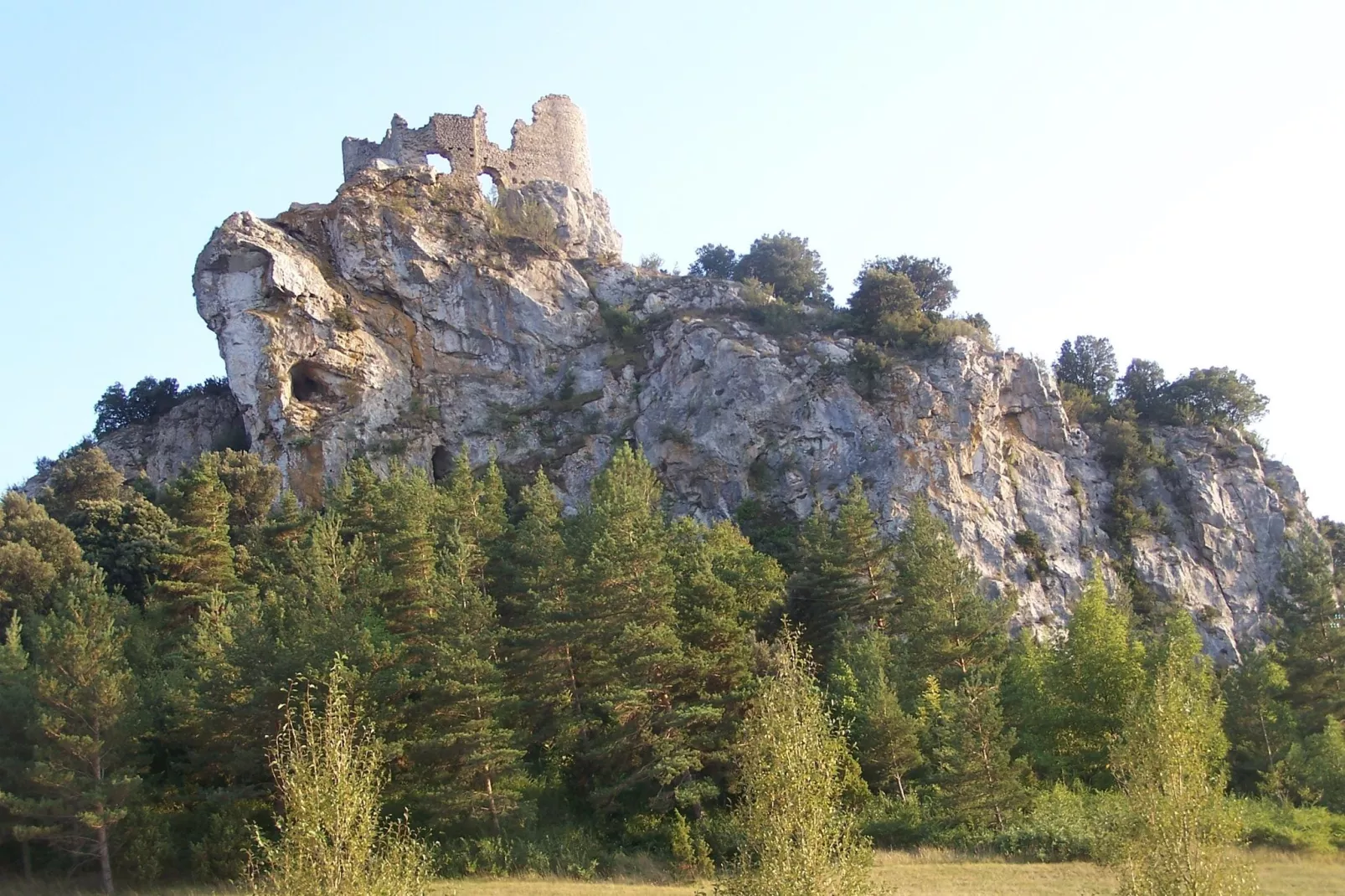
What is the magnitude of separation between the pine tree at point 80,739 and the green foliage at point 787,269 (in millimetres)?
41454

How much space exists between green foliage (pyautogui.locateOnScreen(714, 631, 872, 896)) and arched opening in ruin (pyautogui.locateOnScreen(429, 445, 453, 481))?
3404cm

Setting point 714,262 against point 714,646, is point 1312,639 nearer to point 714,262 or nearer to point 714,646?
point 714,646

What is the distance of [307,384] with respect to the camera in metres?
49.2

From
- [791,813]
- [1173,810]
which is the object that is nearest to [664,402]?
[791,813]

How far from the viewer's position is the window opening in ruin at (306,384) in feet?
159

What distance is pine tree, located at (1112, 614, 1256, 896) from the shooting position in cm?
1580

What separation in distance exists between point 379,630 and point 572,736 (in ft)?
19.0

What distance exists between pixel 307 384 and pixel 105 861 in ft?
94.7

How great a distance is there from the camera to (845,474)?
4656 cm

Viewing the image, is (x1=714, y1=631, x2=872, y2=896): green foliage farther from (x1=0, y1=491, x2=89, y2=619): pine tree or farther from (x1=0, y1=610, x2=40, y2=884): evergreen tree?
(x1=0, y1=491, x2=89, y2=619): pine tree

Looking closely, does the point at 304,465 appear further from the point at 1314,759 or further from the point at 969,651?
the point at 1314,759

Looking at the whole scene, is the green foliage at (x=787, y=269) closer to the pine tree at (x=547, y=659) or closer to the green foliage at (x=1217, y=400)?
the green foliage at (x=1217, y=400)

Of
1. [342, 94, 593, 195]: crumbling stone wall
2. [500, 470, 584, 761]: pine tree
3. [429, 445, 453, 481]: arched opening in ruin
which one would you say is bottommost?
[500, 470, 584, 761]: pine tree

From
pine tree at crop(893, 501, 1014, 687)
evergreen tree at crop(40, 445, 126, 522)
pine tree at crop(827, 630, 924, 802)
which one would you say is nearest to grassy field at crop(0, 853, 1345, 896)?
pine tree at crop(827, 630, 924, 802)
